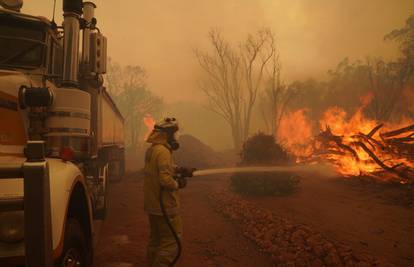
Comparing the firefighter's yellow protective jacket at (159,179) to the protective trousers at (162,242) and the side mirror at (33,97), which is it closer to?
the protective trousers at (162,242)

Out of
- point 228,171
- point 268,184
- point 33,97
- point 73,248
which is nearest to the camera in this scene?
point 73,248

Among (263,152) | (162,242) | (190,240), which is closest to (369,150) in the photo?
(263,152)

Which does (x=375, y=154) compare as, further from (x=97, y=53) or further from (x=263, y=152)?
(x=97, y=53)

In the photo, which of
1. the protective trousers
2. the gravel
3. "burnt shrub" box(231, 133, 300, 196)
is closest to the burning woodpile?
"burnt shrub" box(231, 133, 300, 196)

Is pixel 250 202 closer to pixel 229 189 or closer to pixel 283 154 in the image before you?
pixel 229 189

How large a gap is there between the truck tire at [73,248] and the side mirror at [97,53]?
291cm

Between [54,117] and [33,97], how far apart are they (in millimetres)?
811

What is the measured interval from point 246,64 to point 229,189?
22538 mm

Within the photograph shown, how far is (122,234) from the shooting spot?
690 centimetres

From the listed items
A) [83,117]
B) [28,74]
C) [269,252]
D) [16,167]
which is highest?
[28,74]

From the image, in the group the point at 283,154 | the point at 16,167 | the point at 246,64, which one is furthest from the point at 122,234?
the point at 246,64

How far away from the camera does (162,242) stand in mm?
4426

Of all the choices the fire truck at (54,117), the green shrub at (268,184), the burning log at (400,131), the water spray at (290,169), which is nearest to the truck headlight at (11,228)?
the fire truck at (54,117)

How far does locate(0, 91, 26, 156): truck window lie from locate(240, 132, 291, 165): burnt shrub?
9.41m
